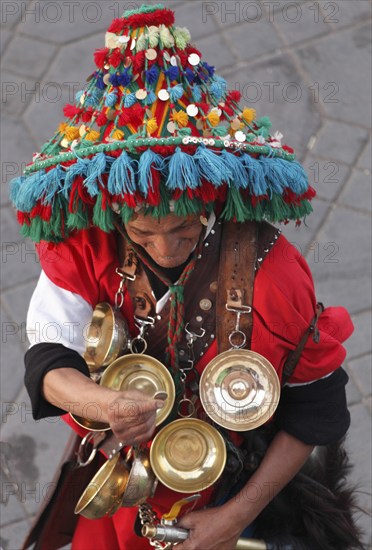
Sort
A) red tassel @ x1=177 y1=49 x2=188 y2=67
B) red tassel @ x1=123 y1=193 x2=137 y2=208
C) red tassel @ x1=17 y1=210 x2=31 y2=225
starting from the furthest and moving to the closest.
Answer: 1. red tassel @ x1=17 y1=210 x2=31 y2=225
2. red tassel @ x1=177 y1=49 x2=188 y2=67
3. red tassel @ x1=123 y1=193 x2=137 y2=208

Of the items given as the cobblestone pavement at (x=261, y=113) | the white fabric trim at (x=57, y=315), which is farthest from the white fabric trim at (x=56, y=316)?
the cobblestone pavement at (x=261, y=113)

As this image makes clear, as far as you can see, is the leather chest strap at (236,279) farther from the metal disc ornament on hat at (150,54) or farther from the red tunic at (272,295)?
the metal disc ornament on hat at (150,54)

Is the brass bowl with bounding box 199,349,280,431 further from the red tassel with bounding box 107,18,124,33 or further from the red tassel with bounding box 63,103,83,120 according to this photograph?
the red tassel with bounding box 107,18,124,33

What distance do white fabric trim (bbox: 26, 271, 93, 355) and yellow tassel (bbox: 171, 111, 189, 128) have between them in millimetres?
594

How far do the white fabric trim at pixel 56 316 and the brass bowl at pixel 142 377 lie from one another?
0.13m

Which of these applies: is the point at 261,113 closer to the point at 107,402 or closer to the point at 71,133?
the point at 71,133

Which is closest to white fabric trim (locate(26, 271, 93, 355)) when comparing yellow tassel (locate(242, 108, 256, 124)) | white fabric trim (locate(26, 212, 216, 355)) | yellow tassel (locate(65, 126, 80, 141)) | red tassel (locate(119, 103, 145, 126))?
white fabric trim (locate(26, 212, 216, 355))

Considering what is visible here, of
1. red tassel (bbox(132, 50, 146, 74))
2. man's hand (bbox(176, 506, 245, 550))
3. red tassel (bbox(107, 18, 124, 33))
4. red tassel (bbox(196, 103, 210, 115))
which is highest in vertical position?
red tassel (bbox(107, 18, 124, 33))

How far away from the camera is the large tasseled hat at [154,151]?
5.91 feet

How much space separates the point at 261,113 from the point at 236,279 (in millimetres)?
2455

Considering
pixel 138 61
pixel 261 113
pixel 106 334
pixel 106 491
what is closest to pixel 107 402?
pixel 106 334

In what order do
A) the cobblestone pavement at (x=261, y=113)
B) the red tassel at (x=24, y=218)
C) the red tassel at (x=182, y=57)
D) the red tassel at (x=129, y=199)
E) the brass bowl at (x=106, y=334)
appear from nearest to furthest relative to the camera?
the red tassel at (x=129, y=199) < the red tassel at (x=182, y=57) < the red tassel at (x=24, y=218) < the brass bowl at (x=106, y=334) < the cobblestone pavement at (x=261, y=113)

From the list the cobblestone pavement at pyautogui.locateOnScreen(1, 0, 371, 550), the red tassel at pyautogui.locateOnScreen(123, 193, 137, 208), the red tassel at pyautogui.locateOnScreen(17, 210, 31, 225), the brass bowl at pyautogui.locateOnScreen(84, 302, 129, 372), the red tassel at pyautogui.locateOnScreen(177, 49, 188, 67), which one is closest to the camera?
the red tassel at pyautogui.locateOnScreen(123, 193, 137, 208)

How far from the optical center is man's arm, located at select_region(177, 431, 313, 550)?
221 centimetres
